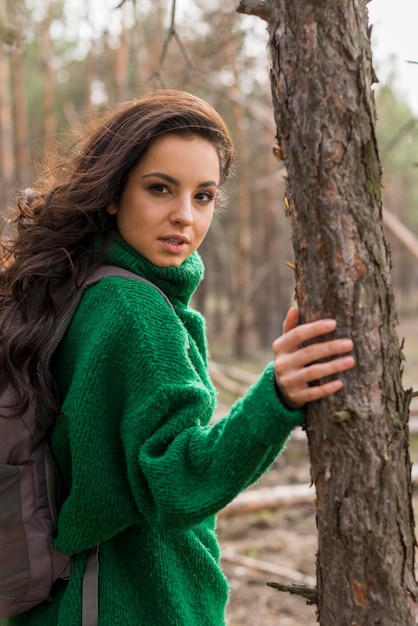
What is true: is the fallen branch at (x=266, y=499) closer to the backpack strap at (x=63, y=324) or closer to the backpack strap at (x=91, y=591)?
the backpack strap at (x=91, y=591)

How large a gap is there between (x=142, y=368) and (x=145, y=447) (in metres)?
0.18

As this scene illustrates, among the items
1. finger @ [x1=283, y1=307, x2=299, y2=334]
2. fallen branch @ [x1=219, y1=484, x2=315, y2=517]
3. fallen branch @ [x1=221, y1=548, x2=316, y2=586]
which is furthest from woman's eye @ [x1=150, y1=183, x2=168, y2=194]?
fallen branch @ [x1=219, y1=484, x2=315, y2=517]

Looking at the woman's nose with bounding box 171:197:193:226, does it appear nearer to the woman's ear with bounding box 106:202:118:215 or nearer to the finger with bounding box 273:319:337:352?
the woman's ear with bounding box 106:202:118:215

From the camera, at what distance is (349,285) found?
1.37m

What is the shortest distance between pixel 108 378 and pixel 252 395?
364mm

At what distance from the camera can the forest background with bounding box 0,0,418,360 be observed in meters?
9.97

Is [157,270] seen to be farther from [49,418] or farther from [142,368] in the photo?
[49,418]

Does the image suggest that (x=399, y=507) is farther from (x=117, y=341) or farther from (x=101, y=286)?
(x=101, y=286)

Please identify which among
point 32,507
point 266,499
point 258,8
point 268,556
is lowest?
point 268,556

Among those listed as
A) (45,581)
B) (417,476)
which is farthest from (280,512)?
(45,581)

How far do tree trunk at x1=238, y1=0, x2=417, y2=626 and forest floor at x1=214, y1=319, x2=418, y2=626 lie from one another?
2.61 metres

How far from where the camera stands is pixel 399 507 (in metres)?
1.41

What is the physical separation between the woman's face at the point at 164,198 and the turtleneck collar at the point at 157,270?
0.06 ft

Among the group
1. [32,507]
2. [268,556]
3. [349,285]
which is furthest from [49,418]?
[268,556]
